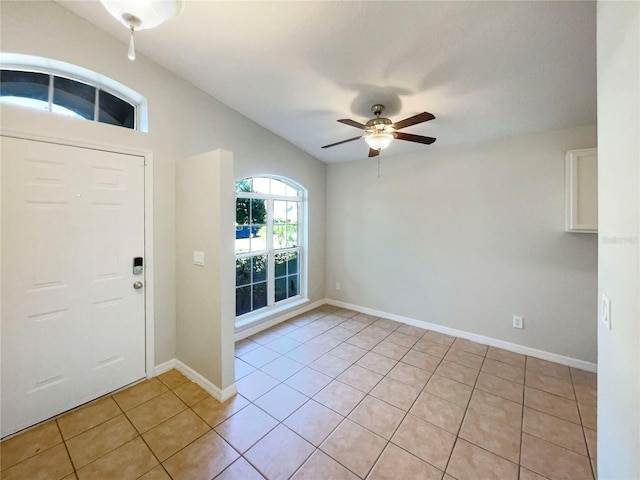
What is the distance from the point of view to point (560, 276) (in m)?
2.79

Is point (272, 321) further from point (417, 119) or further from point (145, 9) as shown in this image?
point (145, 9)

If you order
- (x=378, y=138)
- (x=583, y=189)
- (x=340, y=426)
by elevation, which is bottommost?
(x=340, y=426)

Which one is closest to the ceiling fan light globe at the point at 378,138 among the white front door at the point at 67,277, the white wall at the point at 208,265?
the white wall at the point at 208,265

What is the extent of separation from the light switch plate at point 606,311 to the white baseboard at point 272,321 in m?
3.30

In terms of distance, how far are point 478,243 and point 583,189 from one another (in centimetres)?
108

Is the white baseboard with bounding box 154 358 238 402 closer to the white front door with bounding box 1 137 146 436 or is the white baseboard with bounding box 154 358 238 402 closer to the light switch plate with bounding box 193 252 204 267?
the white front door with bounding box 1 137 146 436

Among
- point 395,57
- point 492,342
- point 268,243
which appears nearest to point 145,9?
point 395,57

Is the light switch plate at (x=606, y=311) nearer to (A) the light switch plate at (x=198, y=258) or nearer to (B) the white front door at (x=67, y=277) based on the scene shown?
(A) the light switch plate at (x=198, y=258)

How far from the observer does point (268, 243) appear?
3.90 metres

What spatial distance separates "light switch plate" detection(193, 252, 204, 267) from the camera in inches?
94.2

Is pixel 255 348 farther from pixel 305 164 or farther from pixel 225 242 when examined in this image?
pixel 305 164

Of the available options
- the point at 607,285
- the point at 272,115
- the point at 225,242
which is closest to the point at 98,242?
the point at 225,242

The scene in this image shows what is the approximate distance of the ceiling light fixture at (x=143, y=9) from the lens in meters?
1.06

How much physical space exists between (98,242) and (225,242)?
1.07 metres
